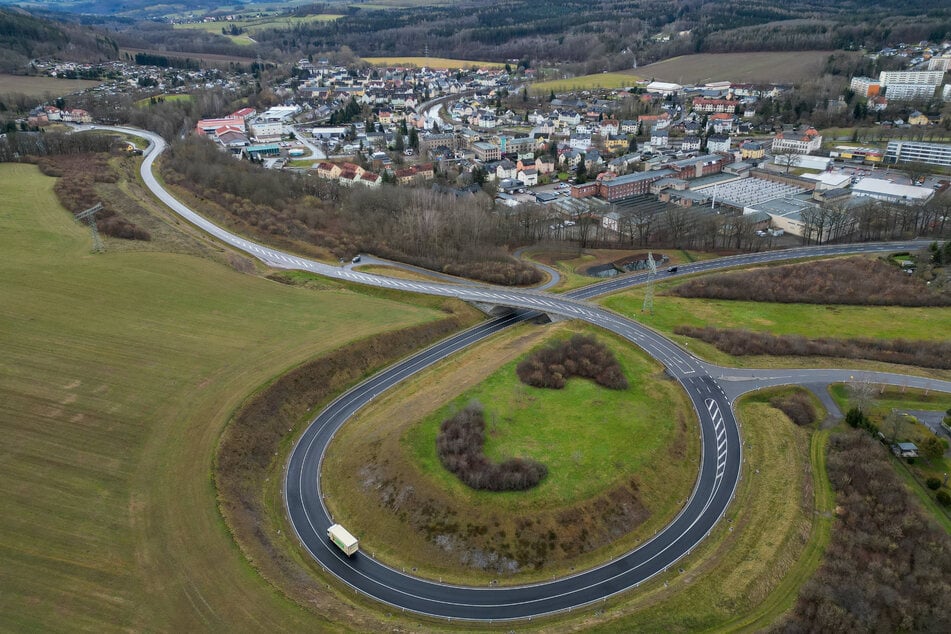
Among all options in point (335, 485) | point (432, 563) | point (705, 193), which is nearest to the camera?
point (432, 563)

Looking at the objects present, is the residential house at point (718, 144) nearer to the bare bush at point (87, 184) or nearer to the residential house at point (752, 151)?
the residential house at point (752, 151)

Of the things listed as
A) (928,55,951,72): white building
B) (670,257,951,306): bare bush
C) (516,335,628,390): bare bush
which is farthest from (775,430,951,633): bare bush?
(928,55,951,72): white building

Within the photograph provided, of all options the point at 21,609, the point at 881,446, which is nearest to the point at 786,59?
the point at 881,446

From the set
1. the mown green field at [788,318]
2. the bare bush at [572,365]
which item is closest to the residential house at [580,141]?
the mown green field at [788,318]

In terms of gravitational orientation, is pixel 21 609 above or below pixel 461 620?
above

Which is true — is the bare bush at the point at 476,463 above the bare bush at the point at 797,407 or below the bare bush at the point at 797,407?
above

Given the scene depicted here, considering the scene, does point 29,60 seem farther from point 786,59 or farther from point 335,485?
point 786,59
